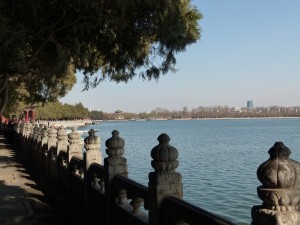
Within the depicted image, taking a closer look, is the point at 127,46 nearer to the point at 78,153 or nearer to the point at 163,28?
the point at 163,28

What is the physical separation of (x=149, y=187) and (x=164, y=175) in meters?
0.34

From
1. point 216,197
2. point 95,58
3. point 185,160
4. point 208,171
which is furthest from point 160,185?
point 185,160

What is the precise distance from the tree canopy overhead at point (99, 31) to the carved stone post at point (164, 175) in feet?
11.4

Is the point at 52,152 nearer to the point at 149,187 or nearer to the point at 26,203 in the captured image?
the point at 26,203

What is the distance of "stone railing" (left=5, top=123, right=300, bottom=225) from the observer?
278 centimetres

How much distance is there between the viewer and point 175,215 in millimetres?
4551

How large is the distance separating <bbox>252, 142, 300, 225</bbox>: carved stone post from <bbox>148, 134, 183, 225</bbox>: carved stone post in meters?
2.02

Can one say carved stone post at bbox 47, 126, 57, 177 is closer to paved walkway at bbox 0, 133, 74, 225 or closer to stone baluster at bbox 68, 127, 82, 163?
paved walkway at bbox 0, 133, 74, 225

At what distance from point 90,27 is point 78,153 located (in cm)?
321

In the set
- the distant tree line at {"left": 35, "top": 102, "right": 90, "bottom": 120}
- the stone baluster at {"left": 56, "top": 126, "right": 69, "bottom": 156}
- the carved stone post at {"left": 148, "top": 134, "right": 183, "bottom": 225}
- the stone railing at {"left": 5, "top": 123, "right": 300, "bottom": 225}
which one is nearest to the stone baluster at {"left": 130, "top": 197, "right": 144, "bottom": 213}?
the stone railing at {"left": 5, "top": 123, "right": 300, "bottom": 225}

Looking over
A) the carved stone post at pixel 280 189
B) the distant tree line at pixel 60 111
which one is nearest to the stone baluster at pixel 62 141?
the carved stone post at pixel 280 189

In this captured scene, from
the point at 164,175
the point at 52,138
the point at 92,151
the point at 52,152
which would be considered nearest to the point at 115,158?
the point at 92,151

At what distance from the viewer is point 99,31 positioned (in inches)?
389

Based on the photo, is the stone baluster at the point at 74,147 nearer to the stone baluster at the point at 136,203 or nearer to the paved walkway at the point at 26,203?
the paved walkway at the point at 26,203
